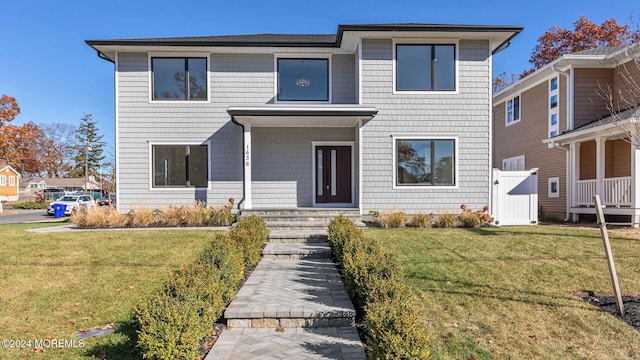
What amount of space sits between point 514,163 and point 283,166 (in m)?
12.0

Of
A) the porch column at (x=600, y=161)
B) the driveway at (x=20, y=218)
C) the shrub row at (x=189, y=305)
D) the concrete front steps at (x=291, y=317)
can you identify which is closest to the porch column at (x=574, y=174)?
the porch column at (x=600, y=161)

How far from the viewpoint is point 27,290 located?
537 cm

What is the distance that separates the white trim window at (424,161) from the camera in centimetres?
1201

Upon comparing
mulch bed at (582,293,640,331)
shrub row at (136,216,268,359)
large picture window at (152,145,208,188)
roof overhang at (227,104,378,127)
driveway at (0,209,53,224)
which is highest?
roof overhang at (227,104,378,127)

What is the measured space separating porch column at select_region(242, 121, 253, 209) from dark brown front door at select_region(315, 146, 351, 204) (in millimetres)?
2324

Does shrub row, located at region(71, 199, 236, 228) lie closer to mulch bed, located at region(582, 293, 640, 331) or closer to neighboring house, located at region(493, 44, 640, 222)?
mulch bed, located at region(582, 293, 640, 331)

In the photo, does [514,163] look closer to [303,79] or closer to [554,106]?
[554,106]

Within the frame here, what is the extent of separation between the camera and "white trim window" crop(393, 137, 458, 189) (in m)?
12.0

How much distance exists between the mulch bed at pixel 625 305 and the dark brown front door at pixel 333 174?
27.9 ft

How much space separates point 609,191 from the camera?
37.6 ft

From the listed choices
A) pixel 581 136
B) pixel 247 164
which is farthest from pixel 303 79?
pixel 581 136

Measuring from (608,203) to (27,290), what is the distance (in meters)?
14.0

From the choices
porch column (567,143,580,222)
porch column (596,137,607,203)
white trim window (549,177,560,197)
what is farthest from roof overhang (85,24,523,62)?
white trim window (549,177,560,197)

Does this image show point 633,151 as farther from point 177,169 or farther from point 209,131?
point 177,169
